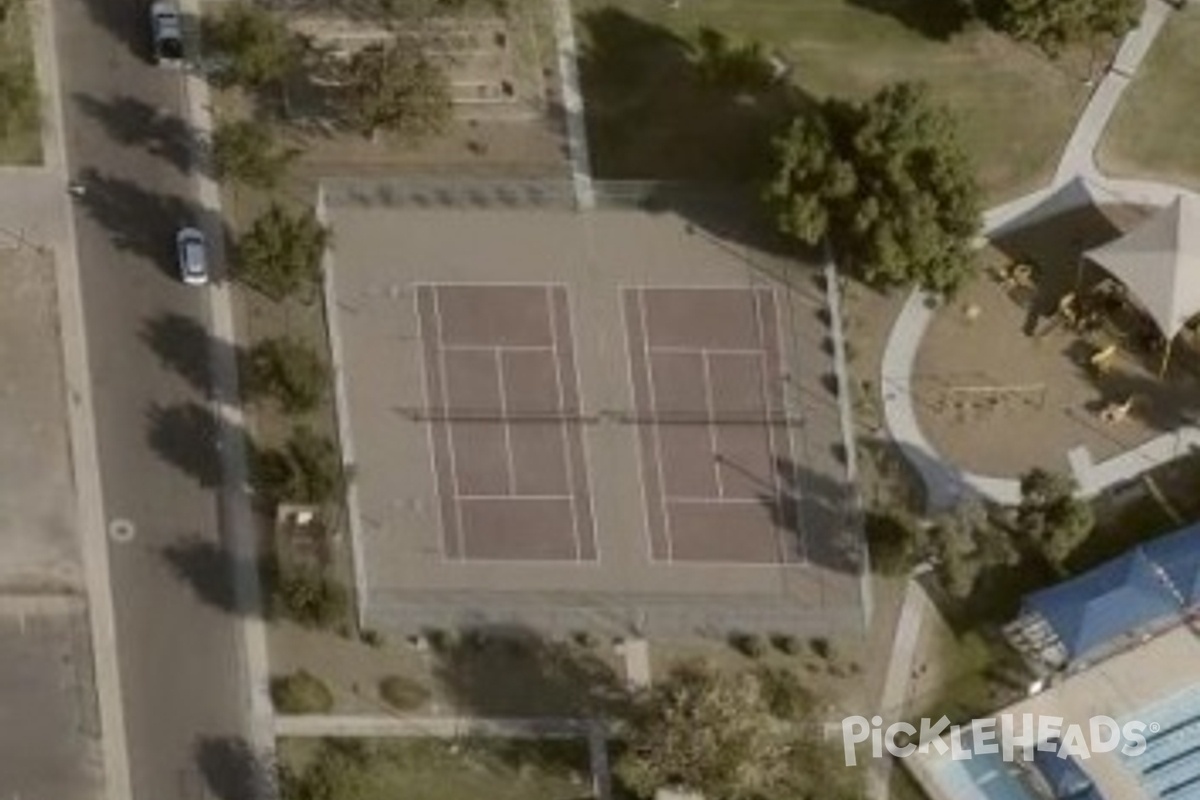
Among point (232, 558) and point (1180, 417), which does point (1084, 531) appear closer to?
point (1180, 417)

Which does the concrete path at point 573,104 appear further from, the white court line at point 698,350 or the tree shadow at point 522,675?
the tree shadow at point 522,675

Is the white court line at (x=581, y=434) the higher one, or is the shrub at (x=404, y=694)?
the white court line at (x=581, y=434)

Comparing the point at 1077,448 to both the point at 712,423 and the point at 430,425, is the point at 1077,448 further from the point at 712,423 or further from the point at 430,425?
the point at 430,425

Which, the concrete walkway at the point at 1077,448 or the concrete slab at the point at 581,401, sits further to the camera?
the concrete walkway at the point at 1077,448

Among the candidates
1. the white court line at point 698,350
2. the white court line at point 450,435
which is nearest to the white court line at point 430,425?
the white court line at point 450,435

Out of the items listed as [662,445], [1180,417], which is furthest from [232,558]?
[1180,417]

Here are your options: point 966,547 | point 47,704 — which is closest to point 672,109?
point 966,547
